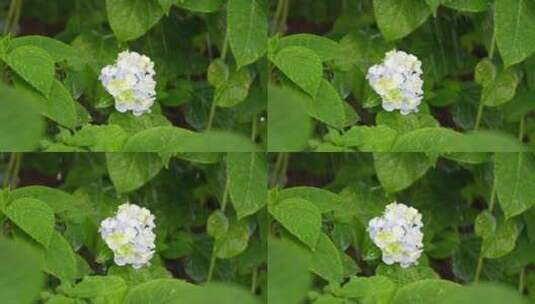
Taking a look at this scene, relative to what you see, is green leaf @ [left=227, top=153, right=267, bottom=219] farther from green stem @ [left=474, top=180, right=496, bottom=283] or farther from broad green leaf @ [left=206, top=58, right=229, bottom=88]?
green stem @ [left=474, top=180, right=496, bottom=283]

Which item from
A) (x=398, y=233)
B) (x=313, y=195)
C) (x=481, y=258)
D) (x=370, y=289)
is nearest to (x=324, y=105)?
(x=313, y=195)

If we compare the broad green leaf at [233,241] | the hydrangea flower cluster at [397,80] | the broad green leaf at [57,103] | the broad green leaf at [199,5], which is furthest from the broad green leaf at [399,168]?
the broad green leaf at [57,103]

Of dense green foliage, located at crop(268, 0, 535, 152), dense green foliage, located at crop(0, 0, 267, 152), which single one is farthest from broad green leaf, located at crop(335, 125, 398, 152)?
dense green foliage, located at crop(0, 0, 267, 152)

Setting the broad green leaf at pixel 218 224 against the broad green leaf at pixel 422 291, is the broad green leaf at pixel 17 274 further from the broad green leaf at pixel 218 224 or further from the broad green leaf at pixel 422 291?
the broad green leaf at pixel 422 291

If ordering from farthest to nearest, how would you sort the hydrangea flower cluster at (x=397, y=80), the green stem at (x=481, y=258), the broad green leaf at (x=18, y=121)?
the green stem at (x=481, y=258) → the hydrangea flower cluster at (x=397, y=80) → the broad green leaf at (x=18, y=121)

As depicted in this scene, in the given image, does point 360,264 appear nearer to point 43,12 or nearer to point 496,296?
point 496,296

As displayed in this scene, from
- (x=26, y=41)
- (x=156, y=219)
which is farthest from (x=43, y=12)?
(x=156, y=219)

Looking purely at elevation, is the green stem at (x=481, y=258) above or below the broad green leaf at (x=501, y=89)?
below
